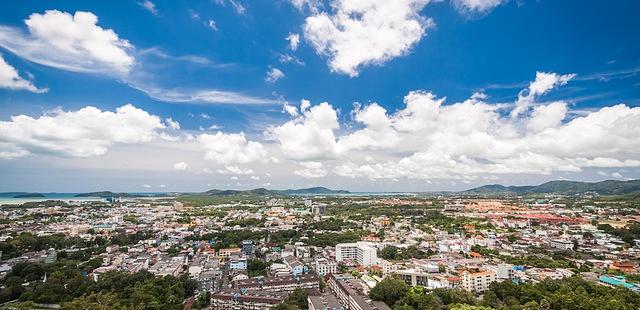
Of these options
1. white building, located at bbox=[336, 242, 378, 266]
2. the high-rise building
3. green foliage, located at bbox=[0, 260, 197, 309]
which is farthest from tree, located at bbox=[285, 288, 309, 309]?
the high-rise building

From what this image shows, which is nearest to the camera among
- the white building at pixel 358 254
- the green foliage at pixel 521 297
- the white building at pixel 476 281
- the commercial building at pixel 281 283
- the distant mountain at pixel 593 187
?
the green foliage at pixel 521 297

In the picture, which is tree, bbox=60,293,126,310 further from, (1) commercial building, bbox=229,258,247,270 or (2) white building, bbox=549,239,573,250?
(2) white building, bbox=549,239,573,250

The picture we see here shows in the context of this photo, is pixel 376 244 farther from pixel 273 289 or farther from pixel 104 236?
pixel 104 236

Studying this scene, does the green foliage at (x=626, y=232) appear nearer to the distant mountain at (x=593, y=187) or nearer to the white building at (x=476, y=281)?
the white building at (x=476, y=281)

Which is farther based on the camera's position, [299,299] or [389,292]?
[299,299]

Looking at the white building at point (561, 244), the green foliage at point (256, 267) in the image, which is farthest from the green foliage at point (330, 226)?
the white building at point (561, 244)

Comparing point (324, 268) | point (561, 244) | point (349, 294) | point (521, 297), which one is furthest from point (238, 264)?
point (561, 244)

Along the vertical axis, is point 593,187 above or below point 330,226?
above

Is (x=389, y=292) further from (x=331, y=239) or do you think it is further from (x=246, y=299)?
(x=331, y=239)
